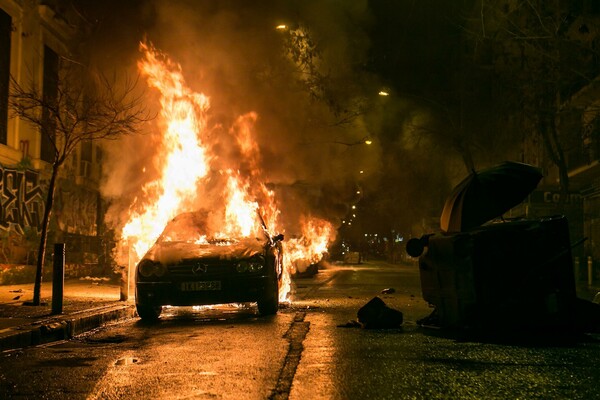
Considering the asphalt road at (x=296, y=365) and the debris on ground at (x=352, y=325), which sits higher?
the debris on ground at (x=352, y=325)

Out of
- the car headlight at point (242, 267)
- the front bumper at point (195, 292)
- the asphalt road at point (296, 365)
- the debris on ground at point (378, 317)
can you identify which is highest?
the car headlight at point (242, 267)

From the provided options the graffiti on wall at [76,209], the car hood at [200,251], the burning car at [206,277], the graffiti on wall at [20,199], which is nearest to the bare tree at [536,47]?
the car hood at [200,251]

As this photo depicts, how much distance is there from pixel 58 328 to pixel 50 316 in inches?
36.5

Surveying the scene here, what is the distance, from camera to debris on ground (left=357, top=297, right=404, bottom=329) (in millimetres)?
8453

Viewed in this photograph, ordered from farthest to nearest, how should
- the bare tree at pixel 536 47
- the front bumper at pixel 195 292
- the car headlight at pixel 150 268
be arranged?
the bare tree at pixel 536 47
the car headlight at pixel 150 268
the front bumper at pixel 195 292

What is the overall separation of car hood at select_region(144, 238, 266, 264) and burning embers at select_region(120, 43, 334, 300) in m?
2.27

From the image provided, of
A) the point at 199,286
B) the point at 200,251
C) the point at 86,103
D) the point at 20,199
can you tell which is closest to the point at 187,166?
the point at 86,103

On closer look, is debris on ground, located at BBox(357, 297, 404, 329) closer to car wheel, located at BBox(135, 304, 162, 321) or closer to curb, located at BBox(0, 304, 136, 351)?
car wheel, located at BBox(135, 304, 162, 321)

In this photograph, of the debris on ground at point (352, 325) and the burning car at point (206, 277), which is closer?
the debris on ground at point (352, 325)

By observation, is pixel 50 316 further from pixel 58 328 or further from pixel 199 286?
pixel 199 286

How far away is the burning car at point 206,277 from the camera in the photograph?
9.43m

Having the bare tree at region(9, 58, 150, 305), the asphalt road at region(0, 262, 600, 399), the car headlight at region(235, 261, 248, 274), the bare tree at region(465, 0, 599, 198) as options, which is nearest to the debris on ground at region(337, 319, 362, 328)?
the asphalt road at region(0, 262, 600, 399)

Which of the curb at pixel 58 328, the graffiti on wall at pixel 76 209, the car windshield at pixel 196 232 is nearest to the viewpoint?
the curb at pixel 58 328

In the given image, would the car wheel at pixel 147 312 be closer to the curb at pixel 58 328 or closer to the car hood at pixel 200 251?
the curb at pixel 58 328
